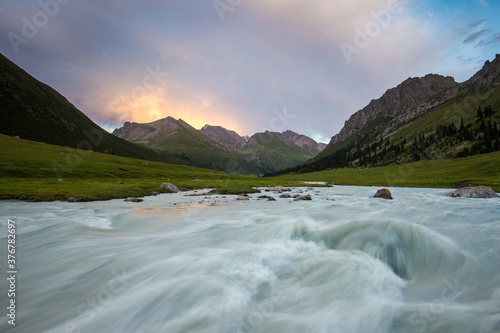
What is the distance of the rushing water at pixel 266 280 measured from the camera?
15.3 ft

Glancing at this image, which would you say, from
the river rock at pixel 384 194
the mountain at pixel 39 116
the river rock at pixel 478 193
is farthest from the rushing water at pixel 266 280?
the mountain at pixel 39 116

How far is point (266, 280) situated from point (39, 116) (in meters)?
209

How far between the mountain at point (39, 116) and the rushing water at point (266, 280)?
174 metres

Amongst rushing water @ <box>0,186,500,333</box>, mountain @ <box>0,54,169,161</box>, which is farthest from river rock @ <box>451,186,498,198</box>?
mountain @ <box>0,54,169,161</box>

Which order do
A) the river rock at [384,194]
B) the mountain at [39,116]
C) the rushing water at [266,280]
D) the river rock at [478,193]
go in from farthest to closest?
the mountain at [39,116], the river rock at [384,194], the river rock at [478,193], the rushing water at [266,280]

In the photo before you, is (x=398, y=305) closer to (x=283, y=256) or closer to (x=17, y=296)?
(x=283, y=256)

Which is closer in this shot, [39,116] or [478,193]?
[478,193]

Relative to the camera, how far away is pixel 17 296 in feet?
18.8

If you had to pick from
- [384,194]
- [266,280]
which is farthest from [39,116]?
[266,280]

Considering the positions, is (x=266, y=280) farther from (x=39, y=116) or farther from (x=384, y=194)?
(x=39, y=116)

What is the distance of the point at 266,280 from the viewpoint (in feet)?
21.7

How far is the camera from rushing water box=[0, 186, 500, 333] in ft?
15.3

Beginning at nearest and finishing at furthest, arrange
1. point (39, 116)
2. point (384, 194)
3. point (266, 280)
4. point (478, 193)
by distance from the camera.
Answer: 1. point (266, 280)
2. point (478, 193)
3. point (384, 194)
4. point (39, 116)

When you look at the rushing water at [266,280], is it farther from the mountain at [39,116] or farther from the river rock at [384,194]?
the mountain at [39,116]
